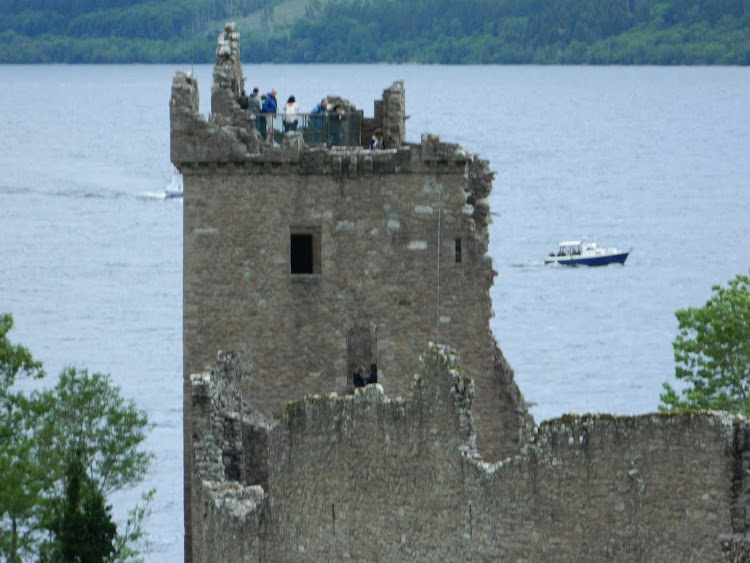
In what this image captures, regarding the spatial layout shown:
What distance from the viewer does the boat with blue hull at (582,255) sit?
134 m

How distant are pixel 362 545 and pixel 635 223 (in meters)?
124

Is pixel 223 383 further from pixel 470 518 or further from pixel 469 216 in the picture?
pixel 470 518

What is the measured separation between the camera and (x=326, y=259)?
4441cm

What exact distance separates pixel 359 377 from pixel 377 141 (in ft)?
15.2

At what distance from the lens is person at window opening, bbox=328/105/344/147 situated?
4681cm

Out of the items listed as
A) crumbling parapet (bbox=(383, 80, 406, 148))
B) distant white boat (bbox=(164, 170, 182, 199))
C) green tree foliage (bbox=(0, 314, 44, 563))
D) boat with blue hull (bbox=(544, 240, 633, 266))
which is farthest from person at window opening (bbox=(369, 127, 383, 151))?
distant white boat (bbox=(164, 170, 182, 199))

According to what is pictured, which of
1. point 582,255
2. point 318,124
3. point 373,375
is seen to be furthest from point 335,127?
point 582,255

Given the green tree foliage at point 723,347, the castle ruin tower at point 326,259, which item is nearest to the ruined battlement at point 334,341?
the castle ruin tower at point 326,259

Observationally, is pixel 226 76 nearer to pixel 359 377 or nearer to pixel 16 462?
pixel 359 377

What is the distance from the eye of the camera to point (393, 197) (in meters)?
44.4

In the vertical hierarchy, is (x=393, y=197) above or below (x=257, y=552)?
above

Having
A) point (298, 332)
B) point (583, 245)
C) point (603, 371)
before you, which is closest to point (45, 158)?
point (583, 245)

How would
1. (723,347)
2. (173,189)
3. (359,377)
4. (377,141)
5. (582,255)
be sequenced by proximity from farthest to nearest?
(173,189), (582,255), (723,347), (377,141), (359,377)

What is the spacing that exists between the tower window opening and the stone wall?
7.26m
